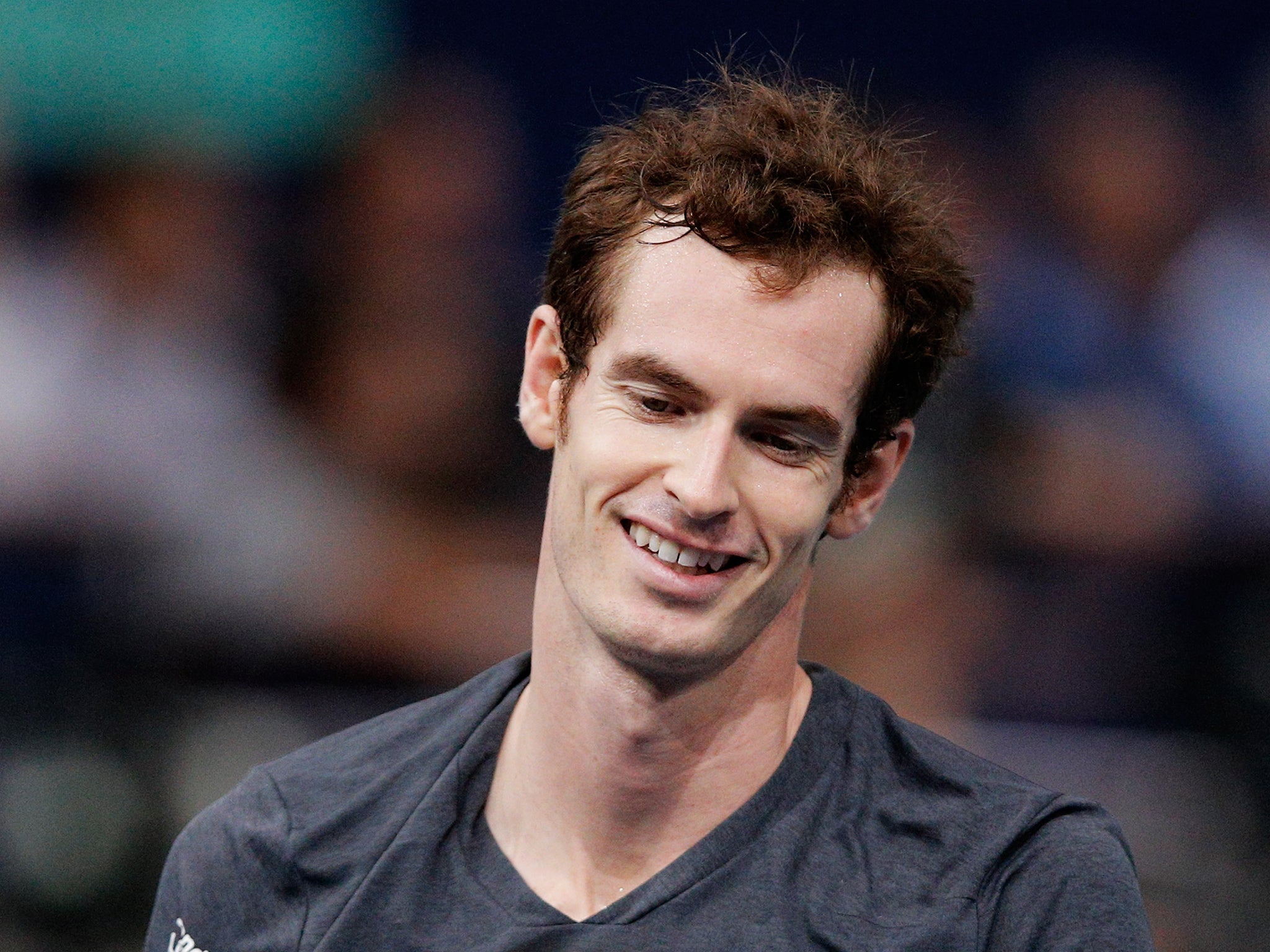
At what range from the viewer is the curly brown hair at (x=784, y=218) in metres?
2.13

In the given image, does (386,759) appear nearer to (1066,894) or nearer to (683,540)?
(683,540)

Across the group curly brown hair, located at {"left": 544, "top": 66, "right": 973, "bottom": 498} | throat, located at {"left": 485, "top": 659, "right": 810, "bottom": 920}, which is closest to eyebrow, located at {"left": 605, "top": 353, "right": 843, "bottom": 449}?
curly brown hair, located at {"left": 544, "top": 66, "right": 973, "bottom": 498}

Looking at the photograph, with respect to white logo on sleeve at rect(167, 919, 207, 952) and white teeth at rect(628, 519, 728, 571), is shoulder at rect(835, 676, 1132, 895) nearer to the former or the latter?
white teeth at rect(628, 519, 728, 571)

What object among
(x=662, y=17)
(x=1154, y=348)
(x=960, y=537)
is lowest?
(x=960, y=537)

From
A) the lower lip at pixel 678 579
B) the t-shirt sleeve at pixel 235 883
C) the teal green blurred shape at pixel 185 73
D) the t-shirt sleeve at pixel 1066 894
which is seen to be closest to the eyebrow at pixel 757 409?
the lower lip at pixel 678 579

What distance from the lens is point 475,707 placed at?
2.50m

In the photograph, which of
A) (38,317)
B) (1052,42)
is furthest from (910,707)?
(38,317)

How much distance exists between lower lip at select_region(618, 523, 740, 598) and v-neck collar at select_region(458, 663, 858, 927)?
0.31m

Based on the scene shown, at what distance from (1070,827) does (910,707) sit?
251 centimetres

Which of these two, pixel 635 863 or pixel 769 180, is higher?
pixel 769 180

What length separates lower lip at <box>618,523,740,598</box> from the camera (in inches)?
83.1

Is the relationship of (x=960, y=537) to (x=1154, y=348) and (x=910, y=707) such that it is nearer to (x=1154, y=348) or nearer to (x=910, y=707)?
(x=910, y=707)

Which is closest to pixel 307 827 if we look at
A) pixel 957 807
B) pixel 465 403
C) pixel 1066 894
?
pixel 957 807

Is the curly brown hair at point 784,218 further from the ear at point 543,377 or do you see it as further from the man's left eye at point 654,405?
the man's left eye at point 654,405
